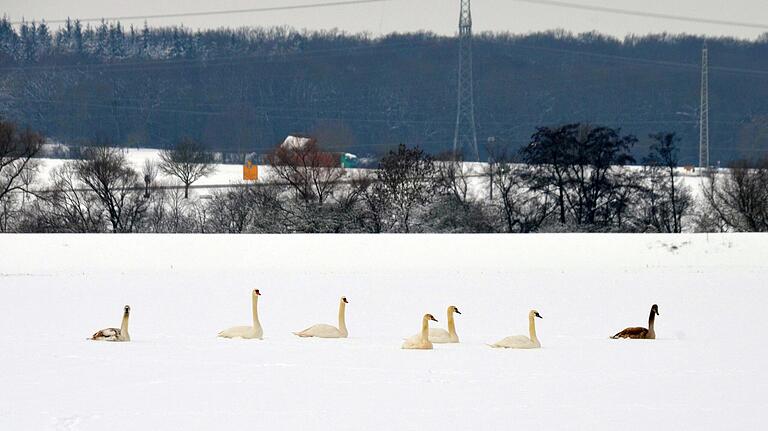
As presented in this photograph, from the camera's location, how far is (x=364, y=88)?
140750 millimetres

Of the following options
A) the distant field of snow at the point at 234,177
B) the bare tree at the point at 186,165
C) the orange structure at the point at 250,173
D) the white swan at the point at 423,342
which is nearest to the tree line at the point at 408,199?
the distant field of snow at the point at 234,177

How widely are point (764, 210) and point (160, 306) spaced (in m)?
33.1

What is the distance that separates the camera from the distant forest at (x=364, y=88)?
124 meters

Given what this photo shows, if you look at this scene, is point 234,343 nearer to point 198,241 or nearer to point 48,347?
point 48,347

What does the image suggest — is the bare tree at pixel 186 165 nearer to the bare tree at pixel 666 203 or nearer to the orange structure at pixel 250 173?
the orange structure at pixel 250 173

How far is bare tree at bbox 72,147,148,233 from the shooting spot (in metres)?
52.5

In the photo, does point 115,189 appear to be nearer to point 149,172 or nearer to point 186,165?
point 186,165

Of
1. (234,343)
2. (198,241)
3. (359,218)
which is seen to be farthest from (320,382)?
(359,218)

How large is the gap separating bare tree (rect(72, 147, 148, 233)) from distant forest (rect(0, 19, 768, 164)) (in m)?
49.0

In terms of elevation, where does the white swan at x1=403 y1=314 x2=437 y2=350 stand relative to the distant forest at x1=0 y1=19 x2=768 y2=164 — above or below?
below

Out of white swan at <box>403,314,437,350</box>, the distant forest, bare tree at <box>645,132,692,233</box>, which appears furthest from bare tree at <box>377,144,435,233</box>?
the distant forest

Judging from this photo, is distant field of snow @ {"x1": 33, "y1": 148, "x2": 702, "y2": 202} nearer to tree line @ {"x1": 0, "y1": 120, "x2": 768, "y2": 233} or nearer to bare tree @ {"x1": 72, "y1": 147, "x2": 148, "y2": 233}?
tree line @ {"x1": 0, "y1": 120, "x2": 768, "y2": 233}

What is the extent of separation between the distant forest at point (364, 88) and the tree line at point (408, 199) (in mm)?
49655

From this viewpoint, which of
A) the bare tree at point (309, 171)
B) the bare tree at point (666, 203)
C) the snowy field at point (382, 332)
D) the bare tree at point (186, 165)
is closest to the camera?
the snowy field at point (382, 332)
